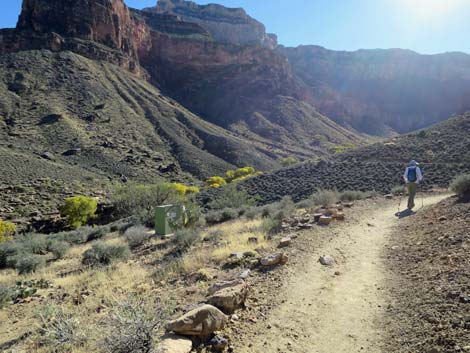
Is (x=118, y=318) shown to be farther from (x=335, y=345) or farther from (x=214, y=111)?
(x=214, y=111)

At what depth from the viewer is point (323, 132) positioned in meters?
84.4

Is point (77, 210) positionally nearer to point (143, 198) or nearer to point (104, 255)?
point (143, 198)

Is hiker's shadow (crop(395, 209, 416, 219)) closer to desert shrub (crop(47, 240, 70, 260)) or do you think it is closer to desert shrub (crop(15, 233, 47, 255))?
desert shrub (crop(47, 240, 70, 260))

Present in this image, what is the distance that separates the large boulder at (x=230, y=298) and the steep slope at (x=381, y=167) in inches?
672

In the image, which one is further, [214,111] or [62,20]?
[214,111]

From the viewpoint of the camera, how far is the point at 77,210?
2966 cm

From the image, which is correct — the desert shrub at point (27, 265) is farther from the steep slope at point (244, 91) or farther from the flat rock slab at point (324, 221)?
the steep slope at point (244, 91)

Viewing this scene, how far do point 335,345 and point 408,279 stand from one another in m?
2.21

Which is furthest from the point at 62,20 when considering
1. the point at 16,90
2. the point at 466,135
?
the point at 466,135

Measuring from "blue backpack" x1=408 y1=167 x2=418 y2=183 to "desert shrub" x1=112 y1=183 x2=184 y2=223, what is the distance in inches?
577

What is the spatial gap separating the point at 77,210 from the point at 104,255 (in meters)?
22.7

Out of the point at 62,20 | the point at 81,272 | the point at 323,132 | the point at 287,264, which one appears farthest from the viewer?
the point at 323,132

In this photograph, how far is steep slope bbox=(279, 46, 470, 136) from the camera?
420ft

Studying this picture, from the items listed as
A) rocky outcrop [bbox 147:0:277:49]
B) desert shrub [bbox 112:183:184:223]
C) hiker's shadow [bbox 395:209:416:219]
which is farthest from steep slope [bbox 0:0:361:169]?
hiker's shadow [bbox 395:209:416:219]
